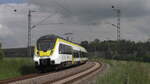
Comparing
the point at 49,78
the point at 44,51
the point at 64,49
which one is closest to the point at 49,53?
the point at 44,51

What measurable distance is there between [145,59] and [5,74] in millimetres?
48917

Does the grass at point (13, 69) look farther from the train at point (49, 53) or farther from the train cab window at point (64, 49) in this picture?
the train cab window at point (64, 49)

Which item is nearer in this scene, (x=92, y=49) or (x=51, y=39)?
(x=51, y=39)

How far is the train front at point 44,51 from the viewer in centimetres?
2383

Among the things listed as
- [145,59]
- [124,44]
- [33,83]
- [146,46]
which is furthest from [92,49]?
[33,83]

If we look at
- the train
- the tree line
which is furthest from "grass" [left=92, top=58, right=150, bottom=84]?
the tree line

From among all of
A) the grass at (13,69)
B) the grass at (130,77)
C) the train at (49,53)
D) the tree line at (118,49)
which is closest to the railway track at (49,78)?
the train at (49,53)

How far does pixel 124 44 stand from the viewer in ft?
311

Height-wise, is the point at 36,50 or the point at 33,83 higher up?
the point at 36,50

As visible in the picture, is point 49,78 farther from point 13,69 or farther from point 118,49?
point 118,49

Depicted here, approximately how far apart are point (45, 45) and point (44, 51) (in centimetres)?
77

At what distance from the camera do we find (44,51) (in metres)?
24.2

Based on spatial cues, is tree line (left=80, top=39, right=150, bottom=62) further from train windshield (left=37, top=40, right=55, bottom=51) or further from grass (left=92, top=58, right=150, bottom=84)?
grass (left=92, top=58, right=150, bottom=84)

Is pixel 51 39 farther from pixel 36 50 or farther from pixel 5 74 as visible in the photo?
pixel 5 74
